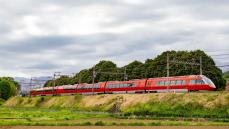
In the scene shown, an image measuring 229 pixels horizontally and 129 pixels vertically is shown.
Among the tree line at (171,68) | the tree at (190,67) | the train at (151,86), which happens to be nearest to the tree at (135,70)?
the tree line at (171,68)

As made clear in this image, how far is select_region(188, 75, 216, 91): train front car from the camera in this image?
70125mm

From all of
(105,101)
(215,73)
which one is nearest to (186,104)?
(105,101)

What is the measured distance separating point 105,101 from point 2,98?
9295 centimetres

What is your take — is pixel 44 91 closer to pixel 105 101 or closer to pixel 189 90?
pixel 105 101

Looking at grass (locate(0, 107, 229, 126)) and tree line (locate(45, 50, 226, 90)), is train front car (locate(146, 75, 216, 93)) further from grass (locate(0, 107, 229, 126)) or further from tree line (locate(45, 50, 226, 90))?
grass (locate(0, 107, 229, 126))

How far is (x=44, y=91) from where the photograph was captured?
140 m

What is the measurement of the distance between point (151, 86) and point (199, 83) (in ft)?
43.8

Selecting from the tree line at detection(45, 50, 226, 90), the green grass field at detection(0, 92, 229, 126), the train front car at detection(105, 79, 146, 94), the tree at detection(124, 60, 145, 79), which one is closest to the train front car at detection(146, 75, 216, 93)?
the train front car at detection(105, 79, 146, 94)

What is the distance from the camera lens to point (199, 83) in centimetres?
7062

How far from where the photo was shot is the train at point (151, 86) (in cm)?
7088

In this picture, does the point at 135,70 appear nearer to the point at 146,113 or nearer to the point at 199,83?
the point at 199,83

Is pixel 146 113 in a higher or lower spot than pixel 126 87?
lower

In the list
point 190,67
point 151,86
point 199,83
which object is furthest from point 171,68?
point 199,83

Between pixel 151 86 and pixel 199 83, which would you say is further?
pixel 151 86
